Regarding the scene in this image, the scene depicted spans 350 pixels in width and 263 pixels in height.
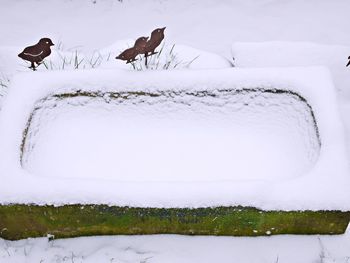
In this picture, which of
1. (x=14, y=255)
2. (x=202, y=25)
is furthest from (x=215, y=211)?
(x=202, y=25)

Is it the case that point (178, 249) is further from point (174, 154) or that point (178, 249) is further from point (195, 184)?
point (174, 154)

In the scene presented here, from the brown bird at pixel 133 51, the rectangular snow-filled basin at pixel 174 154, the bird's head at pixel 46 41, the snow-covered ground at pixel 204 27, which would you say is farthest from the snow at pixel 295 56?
the bird's head at pixel 46 41

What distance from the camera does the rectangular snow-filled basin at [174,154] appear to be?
2.16 meters

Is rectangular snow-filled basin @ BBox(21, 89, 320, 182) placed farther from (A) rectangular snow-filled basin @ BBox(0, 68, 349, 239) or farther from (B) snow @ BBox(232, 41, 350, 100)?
(B) snow @ BBox(232, 41, 350, 100)

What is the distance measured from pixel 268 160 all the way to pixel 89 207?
3.30ft

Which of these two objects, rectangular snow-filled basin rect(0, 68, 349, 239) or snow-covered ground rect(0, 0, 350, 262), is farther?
snow-covered ground rect(0, 0, 350, 262)

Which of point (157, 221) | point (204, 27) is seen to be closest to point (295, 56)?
point (204, 27)

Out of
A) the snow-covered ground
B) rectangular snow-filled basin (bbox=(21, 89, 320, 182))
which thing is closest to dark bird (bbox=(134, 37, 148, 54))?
rectangular snow-filled basin (bbox=(21, 89, 320, 182))

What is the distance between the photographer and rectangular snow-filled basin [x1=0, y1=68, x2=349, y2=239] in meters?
2.16

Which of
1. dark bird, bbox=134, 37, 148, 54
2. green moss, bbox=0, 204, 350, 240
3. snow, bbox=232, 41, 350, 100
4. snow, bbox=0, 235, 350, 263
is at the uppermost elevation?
snow, bbox=232, 41, 350, 100

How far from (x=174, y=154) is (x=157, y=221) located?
497mm

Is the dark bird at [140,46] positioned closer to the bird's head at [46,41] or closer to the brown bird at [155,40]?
the brown bird at [155,40]

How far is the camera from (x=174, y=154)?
8.73 ft

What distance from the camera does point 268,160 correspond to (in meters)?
2.60
